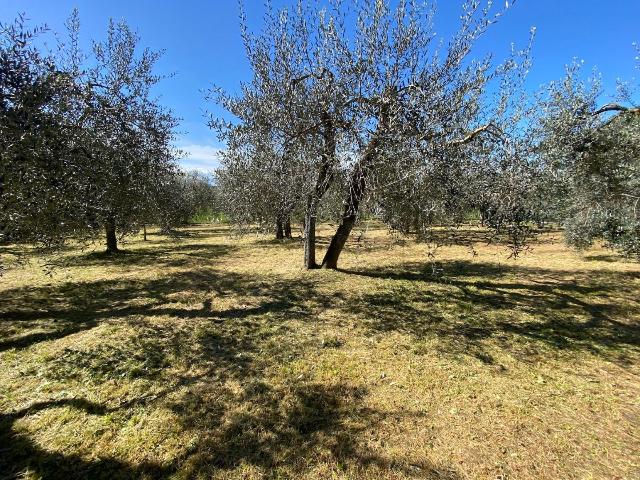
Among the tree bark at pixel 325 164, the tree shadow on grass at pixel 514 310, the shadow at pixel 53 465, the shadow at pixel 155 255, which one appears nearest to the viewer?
the shadow at pixel 53 465

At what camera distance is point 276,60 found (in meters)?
8.70

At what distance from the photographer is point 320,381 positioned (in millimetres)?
5551

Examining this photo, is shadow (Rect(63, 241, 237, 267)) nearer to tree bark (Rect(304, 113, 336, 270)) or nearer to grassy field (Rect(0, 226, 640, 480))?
grassy field (Rect(0, 226, 640, 480))

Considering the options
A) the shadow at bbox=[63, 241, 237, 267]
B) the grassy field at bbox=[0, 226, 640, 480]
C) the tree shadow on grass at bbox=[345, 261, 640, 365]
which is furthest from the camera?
the shadow at bbox=[63, 241, 237, 267]

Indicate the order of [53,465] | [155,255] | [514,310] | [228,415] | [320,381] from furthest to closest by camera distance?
[155,255] → [514,310] → [320,381] → [228,415] → [53,465]

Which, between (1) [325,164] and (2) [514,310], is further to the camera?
(2) [514,310]

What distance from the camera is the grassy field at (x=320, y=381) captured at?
3.90m

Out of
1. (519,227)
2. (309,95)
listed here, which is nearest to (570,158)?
(519,227)

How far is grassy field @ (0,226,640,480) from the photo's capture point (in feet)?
12.8

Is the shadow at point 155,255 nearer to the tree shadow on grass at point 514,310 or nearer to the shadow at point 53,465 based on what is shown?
the tree shadow on grass at point 514,310

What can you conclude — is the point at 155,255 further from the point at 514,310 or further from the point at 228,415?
the point at 514,310

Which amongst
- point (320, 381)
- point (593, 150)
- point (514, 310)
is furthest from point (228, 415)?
point (593, 150)

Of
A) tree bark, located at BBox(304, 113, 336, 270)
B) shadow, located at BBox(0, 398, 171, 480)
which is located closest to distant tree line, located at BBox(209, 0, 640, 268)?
tree bark, located at BBox(304, 113, 336, 270)

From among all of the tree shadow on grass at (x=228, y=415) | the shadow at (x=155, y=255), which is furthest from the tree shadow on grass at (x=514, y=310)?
the shadow at (x=155, y=255)
